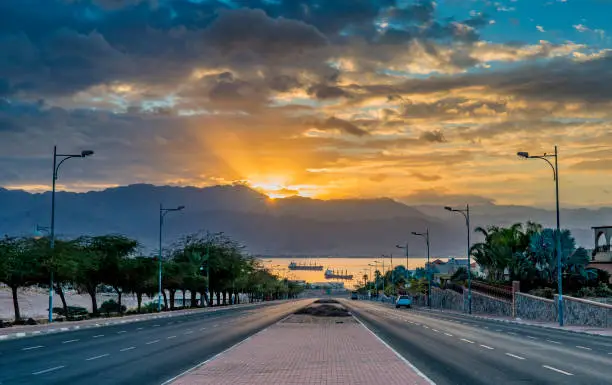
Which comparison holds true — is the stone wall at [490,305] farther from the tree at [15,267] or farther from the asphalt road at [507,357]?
the tree at [15,267]

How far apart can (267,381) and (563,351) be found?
1545cm

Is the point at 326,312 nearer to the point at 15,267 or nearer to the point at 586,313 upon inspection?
the point at 586,313

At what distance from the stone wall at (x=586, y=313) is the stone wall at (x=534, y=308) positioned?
217cm

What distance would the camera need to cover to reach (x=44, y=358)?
84.2 feet

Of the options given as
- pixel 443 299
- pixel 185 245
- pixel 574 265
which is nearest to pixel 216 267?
pixel 185 245

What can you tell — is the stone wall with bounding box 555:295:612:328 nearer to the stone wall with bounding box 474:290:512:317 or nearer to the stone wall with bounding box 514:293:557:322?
the stone wall with bounding box 514:293:557:322

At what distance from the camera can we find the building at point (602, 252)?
82750 millimetres

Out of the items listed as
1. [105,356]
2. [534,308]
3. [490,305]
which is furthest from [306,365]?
[490,305]

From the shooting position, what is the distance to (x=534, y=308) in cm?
6231

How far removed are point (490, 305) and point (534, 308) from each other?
51.3 feet

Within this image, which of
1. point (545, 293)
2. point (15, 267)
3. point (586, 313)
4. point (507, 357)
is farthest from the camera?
point (545, 293)

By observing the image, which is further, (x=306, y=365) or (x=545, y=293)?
(x=545, y=293)

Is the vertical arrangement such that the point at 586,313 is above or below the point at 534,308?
above

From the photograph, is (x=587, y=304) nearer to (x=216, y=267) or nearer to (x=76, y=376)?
(x=76, y=376)
